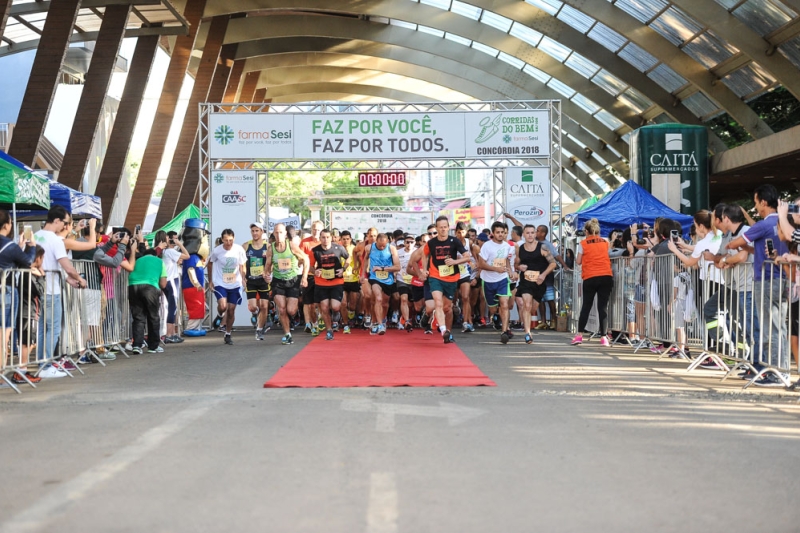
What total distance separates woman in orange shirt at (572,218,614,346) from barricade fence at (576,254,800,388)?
22 cm

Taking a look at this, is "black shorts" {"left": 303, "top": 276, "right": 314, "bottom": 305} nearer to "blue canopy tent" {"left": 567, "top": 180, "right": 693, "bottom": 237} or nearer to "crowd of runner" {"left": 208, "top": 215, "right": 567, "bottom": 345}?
"crowd of runner" {"left": 208, "top": 215, "right": 567, "bottom": 345}

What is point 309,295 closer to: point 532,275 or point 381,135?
point 532,275

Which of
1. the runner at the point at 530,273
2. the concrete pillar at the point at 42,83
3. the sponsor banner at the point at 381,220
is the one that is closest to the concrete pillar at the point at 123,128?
the concrete pillar at the point at 42,83

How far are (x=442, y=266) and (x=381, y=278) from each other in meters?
2.84

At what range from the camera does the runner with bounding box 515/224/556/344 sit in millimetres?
16203

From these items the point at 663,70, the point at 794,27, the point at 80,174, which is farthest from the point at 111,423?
the point at 663,70

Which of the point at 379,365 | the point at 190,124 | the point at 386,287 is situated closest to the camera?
the point at 379,365

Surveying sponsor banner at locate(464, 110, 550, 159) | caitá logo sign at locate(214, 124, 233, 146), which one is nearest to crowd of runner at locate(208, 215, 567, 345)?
sponsor banner at locate(464, 110, 550, 159)

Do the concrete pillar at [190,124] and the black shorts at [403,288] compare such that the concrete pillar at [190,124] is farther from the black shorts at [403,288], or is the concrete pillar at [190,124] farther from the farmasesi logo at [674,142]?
the black shorts at [403,288]

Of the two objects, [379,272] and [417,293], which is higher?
[379,272]

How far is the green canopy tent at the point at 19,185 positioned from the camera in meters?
14.2

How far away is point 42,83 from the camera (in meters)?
21.4

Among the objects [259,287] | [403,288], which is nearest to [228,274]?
[259,287]

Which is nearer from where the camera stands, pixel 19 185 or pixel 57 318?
pixel 57 318
